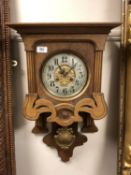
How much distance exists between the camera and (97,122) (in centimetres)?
100

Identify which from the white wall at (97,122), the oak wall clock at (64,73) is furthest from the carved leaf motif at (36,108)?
the white wall at (97,122)

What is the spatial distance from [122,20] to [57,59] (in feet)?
0.75

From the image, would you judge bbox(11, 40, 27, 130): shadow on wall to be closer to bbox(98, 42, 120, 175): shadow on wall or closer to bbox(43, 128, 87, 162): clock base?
bbox(43, 128, 87, 162): clock base

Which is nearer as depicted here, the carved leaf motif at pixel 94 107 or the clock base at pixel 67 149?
the carved leaf motif at pixel 94 107

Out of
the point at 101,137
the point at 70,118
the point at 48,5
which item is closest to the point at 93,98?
the point at 70,118

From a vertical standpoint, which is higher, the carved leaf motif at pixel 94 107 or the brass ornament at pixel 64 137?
the carved leaf motif at pixel 94 107

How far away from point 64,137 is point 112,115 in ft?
0.60

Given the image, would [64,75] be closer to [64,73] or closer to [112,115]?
[64,73]

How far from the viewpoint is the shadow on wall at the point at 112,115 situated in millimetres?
960

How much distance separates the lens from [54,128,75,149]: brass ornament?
0.93 m

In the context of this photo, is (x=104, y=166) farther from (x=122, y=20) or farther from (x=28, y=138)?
(x=122, y=20)

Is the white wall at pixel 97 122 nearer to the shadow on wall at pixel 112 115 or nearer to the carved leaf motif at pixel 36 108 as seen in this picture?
the shadow on wall at pixel 112 115

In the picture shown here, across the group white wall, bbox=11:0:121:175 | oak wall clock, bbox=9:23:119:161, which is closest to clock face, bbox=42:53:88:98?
oak wall clock, bbox=9:23:119:161

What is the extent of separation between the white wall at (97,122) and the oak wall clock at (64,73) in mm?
116
